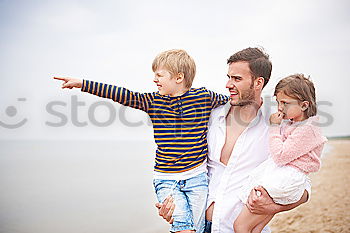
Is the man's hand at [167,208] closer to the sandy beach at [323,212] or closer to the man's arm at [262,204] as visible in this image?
the man's arm at [262,204]

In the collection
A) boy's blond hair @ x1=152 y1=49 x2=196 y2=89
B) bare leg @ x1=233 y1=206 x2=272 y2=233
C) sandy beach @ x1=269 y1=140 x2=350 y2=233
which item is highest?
boy's blond hair @ x1=152 y1=49 x2=196 y2=89

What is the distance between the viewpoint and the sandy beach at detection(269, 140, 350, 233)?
7.79m

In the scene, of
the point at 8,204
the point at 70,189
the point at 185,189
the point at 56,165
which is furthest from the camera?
the point at 56,165

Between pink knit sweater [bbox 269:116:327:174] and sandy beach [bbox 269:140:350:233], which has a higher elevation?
pink knit sweater [bbox 269:116:327:174]

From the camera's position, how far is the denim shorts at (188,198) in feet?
8.49

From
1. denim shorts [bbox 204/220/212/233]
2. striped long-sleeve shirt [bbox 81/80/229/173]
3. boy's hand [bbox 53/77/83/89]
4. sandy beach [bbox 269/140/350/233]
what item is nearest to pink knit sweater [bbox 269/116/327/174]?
striped long-sleeve shirt [bbox 81/80/229/173]

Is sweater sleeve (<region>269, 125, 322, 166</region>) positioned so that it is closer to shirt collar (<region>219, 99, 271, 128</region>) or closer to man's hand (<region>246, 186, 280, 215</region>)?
man's hand (<region>246, 186, 280, 215</region>)

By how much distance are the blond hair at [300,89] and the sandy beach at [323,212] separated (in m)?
5.58

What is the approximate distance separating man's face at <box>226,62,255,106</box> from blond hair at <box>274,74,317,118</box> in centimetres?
23

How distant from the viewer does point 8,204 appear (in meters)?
9.70

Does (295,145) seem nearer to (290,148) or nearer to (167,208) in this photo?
(290,148)

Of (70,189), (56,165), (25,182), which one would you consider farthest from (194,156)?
(56,165)

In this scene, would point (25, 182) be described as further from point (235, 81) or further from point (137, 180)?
point (235, 81)

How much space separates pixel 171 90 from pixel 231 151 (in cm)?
57
